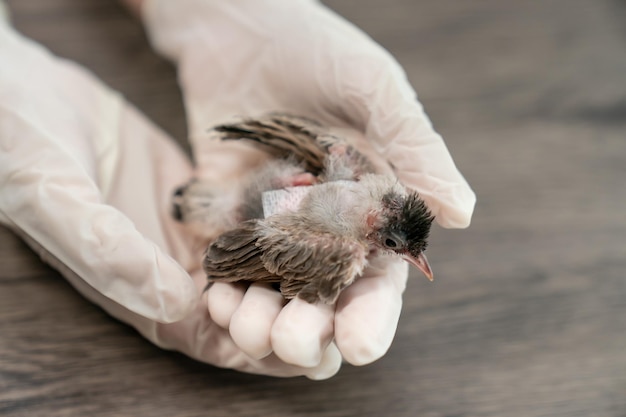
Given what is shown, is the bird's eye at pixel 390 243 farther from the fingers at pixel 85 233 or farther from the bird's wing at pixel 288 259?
the fingers at pixel 85 233

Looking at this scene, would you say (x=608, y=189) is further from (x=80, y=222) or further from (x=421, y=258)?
(x=80, y=222)

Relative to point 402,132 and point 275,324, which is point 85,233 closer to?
point 275,324

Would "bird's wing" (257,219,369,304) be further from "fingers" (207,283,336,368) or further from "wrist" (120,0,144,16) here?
"wrist" (120,0,144,16)

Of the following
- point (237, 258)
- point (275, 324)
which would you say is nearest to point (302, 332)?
point (275, 324)

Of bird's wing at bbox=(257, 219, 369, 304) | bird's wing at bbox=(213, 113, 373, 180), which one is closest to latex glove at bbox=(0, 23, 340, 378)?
bird's wing at bbox=(257, 219, 369, 304)

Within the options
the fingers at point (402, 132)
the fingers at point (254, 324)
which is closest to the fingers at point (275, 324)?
the fingers at point (254, 324)

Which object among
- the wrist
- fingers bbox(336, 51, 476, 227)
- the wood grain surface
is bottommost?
the wood grain surface

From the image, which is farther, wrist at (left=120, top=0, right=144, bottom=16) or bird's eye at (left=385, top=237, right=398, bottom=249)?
wrist at (left=120, top=0, right=144, bottom=16)
